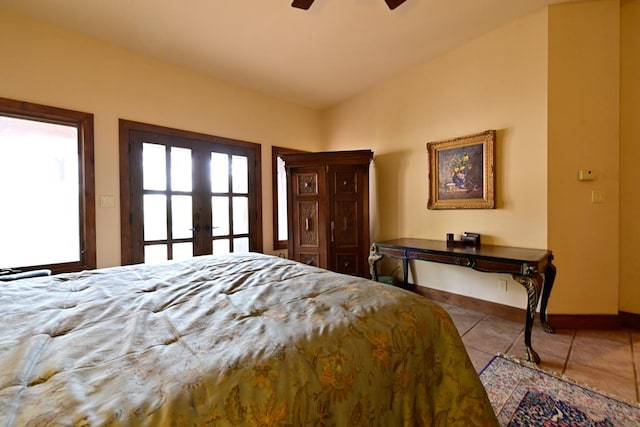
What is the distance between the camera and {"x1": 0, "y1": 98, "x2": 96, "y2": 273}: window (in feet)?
7.97

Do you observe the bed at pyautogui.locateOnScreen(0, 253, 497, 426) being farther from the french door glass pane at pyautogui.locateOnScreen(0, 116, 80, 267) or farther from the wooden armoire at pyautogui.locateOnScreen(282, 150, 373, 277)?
the wooden armoire at pyautogui.locateOnScreen(282, 150, 373, 277)

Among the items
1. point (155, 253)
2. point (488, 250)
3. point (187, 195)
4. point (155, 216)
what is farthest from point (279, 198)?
point (488, 250)

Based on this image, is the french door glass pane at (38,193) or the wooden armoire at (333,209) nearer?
the french door glass pane at (38,193)

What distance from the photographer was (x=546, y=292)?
2451 mm

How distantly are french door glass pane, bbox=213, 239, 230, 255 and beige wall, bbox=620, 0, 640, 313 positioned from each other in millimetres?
4096

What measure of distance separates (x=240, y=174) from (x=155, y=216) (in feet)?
3.84

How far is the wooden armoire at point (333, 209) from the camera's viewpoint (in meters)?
3.63

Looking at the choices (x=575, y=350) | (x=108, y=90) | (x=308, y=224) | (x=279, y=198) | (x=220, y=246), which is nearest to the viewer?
(x=575, y=350)

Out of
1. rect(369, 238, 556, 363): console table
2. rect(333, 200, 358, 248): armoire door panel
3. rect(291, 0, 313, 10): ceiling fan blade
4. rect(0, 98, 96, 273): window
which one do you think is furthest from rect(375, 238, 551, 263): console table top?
rect(0, 98, 96, 273): window

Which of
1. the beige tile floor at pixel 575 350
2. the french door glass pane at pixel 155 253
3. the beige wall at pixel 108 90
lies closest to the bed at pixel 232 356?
the beige tile floor at pixel 575 350

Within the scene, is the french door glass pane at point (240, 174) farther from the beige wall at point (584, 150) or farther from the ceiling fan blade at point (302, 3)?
the beige wall at point (584, 150)

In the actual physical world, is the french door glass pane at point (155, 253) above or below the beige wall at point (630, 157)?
below

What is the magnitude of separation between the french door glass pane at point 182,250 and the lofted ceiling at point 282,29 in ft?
6.80

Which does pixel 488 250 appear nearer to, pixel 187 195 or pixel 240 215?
pixel 240 215
